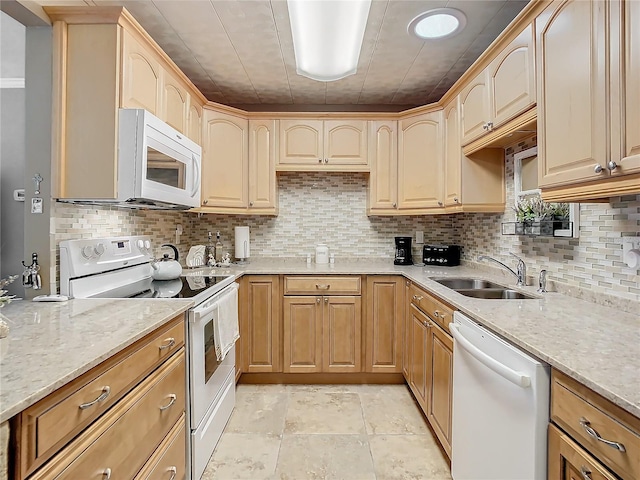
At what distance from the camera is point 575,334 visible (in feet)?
3.72

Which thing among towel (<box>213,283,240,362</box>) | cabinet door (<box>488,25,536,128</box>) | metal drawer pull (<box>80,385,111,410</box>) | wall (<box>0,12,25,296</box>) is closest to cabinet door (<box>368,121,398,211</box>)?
cabinet door (<box>488,25,536,128</box>)

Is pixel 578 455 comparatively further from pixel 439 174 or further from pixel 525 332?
pixel 439 174

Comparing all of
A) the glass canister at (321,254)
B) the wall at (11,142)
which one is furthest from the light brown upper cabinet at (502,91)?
the wall at (11,142)

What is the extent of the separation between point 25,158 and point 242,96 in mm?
1892

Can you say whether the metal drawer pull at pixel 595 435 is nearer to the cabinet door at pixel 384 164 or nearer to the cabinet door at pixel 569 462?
the cabinet door at pixel 569 462

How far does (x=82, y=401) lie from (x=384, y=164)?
A: 2641 mm

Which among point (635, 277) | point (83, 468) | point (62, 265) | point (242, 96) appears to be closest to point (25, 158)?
point (62, 265)

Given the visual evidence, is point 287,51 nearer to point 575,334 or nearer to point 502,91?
point 502,91

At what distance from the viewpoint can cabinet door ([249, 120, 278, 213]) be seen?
3014 millimetres

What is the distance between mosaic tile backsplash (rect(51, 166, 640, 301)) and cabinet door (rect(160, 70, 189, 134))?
63 centimetres

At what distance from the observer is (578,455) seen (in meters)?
0.86

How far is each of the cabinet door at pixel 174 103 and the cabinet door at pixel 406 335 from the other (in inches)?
74.5

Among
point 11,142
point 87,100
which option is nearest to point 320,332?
point 87,100

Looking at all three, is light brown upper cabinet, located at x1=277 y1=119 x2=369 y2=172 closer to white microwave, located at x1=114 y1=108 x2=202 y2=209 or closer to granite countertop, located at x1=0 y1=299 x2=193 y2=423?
white microwave, located at x1=114 y1=108 x2=202 y2=209
